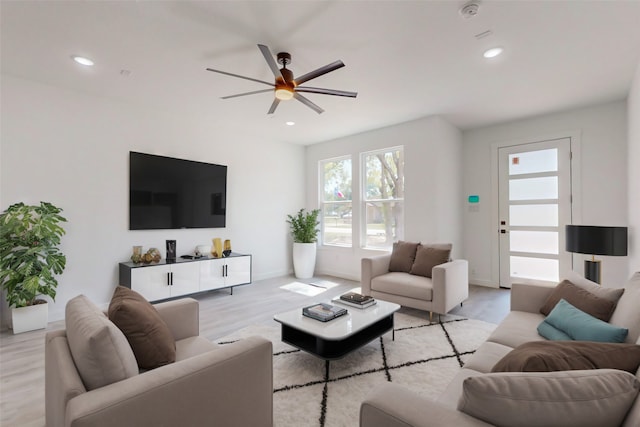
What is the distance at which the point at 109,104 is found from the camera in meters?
3.80

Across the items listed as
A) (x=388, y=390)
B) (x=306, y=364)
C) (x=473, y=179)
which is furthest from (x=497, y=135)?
(x=388, y=390)

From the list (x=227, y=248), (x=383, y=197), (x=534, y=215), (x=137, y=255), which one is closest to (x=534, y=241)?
(x=534, y=215)

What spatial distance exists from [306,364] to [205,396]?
1275mm

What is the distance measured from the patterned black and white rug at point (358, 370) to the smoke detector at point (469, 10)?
2.62 m

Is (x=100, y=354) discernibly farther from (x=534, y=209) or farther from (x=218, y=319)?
(x=534, y=209)

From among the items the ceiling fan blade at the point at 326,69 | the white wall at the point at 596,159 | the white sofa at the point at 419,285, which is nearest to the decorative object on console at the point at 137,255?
the white sofa at the point at 419,285

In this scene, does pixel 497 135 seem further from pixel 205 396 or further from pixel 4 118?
pixel 4 118

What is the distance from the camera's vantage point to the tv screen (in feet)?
13.2

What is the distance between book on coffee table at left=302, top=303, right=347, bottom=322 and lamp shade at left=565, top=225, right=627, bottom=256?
2307mm

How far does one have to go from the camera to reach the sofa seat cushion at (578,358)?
101 centimetres

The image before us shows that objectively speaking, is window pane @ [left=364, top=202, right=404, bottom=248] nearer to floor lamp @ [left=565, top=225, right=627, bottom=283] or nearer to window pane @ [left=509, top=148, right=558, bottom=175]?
window pane @ [left=509, top=148, right=558, bottom=175]

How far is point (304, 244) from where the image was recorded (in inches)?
220

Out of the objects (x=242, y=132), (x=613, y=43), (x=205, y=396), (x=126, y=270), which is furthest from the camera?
(x=242, y=132)

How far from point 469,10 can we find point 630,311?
6.84 ft
